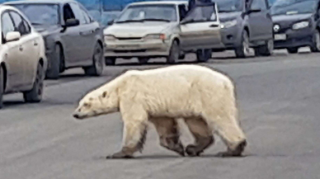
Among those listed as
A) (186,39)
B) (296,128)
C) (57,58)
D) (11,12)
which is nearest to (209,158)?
(296,128)

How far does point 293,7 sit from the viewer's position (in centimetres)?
3500

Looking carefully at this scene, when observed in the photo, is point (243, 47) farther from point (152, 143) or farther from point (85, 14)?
point (152, 143)

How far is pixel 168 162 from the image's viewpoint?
1120cm

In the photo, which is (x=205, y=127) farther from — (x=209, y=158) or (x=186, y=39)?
(x=186, y=39)

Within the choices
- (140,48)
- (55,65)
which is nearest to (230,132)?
(55,65)

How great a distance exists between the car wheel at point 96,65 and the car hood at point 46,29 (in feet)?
5.39

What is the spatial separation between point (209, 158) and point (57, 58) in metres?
12.1

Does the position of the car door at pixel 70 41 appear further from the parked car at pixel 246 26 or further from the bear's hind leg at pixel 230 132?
the bear's hind leg at pixel 230 132

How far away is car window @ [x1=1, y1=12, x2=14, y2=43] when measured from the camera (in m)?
17.6

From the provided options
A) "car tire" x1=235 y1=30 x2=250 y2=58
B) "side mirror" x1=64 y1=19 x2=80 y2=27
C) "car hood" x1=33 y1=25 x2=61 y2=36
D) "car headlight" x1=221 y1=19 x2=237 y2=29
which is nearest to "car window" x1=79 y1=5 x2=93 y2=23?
"side mirror" x1=64 y1=19 x2=80 y2=27

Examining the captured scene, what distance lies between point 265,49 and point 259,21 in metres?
0.95

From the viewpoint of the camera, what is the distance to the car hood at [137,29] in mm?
28203

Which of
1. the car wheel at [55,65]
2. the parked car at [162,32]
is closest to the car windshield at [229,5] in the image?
the parked car at [162,32]

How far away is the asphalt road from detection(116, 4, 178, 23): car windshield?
25.2 ft
